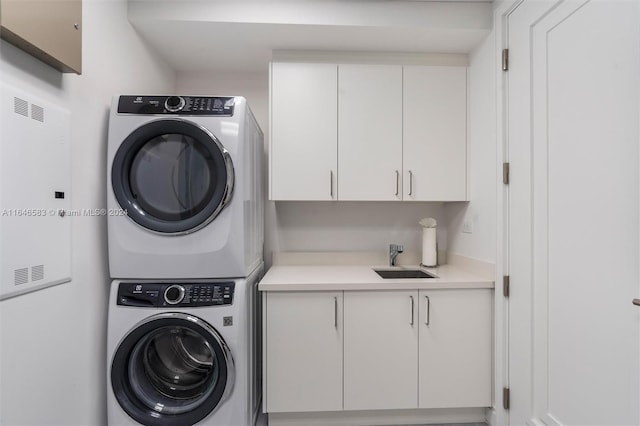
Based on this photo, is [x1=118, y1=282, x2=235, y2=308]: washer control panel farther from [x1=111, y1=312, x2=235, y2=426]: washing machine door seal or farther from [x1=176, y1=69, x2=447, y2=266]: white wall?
[x1=176, y1=69, x2=447, y2=266]: white wall

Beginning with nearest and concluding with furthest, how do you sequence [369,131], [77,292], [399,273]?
[77,292], [369,131], [399,273]

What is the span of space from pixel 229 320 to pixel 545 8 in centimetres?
211

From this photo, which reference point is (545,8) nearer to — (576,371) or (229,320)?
(576,371)

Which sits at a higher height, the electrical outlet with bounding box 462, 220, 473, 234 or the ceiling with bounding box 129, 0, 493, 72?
the ceiling with bounding box 129, 0, 493, 72

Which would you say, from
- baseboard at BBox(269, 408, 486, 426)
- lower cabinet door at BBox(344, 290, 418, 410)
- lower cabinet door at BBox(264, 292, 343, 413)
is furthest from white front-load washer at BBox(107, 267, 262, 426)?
lower cabinet door at BBox(344, 290, 418, 410)

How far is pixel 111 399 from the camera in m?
1.43

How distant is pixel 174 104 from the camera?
1.47 meters

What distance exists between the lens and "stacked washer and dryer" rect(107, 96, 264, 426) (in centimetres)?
143

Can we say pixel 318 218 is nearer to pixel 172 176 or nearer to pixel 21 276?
pixel 172 176

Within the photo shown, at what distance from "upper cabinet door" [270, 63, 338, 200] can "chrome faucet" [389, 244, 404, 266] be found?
744 millimetres

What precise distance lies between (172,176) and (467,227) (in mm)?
1882

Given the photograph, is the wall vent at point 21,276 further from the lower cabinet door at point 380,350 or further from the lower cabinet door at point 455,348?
the lower cabinet door at point 455,348

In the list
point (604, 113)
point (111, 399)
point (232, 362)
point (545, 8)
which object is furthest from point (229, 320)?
point (545, 8)

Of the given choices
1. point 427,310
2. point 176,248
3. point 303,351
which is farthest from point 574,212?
point 176,248
